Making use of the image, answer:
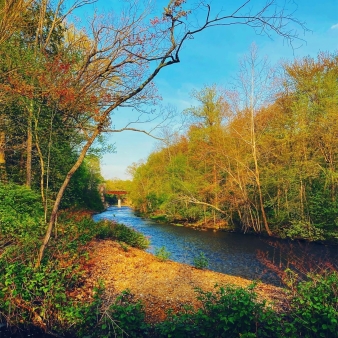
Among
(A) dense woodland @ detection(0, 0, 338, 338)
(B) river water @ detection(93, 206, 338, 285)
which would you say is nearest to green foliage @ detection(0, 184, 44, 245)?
(A) dense woodland @ detection(0, 0, 338, 338)

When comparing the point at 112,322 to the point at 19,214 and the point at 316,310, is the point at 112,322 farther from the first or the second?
the point at 19,214

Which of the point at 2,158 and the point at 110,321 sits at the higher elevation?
the point at 2,158

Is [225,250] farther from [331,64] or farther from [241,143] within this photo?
[331,64]

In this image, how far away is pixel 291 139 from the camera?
17.4 m

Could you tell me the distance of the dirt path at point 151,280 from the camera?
5.25 m

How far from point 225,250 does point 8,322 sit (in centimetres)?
1148

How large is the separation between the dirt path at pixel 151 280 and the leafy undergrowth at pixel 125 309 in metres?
0.41

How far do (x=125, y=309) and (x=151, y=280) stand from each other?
8.90ft

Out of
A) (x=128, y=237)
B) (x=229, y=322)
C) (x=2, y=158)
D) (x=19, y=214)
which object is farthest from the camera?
(x=128, y=237)

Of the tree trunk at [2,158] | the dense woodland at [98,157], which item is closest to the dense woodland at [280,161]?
the dense woodland at [98,157]

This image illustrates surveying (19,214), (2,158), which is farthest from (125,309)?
(2,158)

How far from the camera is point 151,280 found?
6.49m

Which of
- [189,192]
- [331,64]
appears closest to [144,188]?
[189,192]

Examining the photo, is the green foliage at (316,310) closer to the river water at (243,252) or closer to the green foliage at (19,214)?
the river water at (243,252)
